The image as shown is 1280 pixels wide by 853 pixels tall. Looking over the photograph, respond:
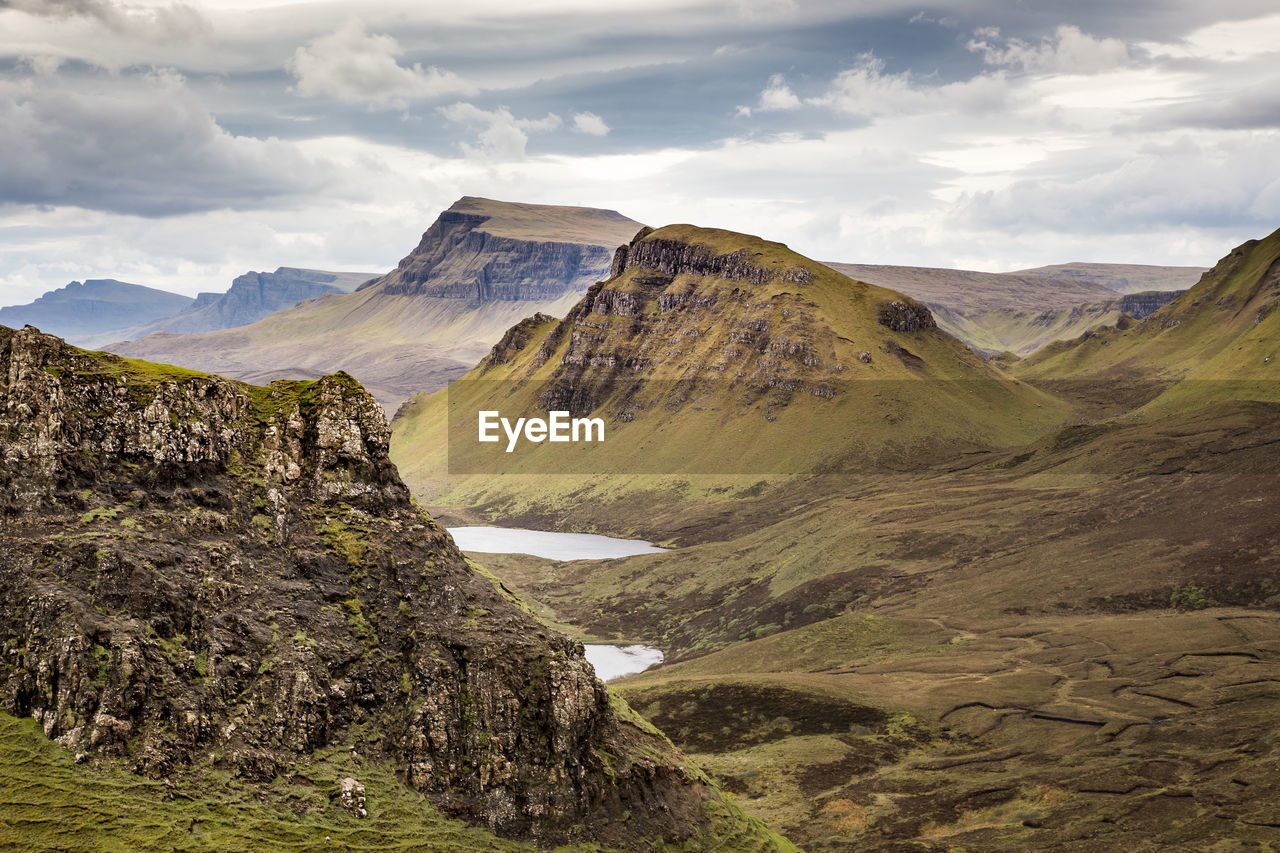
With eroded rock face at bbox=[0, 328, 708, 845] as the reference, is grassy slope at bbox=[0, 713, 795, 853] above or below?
below

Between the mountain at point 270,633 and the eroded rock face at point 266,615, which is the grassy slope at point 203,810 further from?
the eroded rock face at point 266,615

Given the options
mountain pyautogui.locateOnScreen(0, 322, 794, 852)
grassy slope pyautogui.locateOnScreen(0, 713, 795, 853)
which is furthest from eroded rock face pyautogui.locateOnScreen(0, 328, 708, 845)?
grassy slope pyautogui.locateOnScreen(0, 713, 795, 853)

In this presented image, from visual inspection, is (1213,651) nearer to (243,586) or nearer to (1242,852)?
(1242,852)

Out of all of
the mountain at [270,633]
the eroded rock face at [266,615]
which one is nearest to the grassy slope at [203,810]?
the mountain at [270,633]

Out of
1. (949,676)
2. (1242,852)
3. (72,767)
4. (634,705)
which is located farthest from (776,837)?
(949,676)

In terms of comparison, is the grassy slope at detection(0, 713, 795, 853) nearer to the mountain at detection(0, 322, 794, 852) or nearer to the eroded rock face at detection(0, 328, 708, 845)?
the mountain at detection(0, 322, 794, 852)

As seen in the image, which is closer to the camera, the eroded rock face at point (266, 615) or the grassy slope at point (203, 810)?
the grassy slope at point (203, 810)
